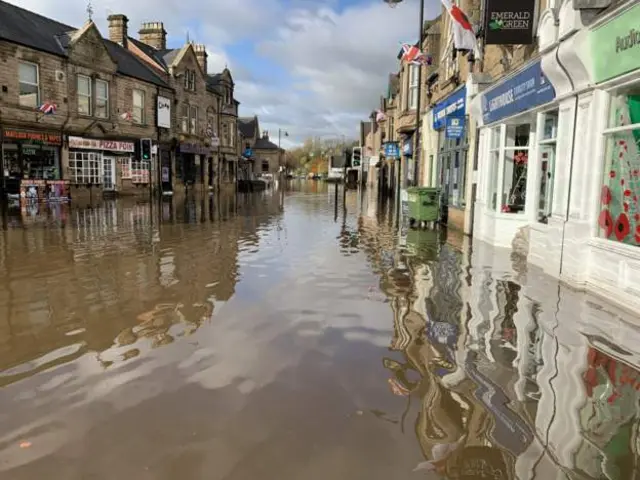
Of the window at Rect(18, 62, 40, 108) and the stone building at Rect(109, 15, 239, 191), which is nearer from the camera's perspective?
the window at Rect(18, 62, 40, 108)

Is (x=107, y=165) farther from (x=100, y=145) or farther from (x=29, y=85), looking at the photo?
(x=29, y=85)

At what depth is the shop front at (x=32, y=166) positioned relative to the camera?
24.1m

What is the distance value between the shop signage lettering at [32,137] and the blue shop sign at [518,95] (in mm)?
21116

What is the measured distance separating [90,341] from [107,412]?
173 cm

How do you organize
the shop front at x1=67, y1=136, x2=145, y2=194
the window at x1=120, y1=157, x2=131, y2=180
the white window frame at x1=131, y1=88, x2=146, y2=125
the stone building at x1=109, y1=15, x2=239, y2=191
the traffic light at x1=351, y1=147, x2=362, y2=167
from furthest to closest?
the traffic light at x1=351, y1=147, x2=362, y2=167
the stone building at x1=109, y1=15, x2=239, y2=191
the white window frame at x1=131, y1=88, x2=146, y2=125
the window at x1=120, y1=157, x2=131, y2=180
the shop front at x1=67, y1=136, x2=145, y2=194

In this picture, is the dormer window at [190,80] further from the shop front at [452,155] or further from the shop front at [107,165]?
the shop front at [452,155]

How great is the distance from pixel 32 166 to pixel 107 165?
536cm

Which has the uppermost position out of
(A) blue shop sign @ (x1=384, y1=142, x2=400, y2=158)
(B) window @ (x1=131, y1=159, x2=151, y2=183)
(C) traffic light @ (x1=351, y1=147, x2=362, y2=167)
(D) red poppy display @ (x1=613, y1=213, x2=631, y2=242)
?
(C) traffic light @ (x1=351, y1=147, x2=362, y2=167)

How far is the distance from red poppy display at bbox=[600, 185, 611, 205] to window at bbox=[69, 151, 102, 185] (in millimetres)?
26599

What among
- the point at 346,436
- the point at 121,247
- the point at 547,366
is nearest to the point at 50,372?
the point at 346,436

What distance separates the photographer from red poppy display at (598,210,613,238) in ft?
24.5

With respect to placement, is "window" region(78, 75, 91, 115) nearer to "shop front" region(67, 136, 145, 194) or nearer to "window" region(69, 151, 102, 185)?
"shop front" region(67, 136, 145, 194)

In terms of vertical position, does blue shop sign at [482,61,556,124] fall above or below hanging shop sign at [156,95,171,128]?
below

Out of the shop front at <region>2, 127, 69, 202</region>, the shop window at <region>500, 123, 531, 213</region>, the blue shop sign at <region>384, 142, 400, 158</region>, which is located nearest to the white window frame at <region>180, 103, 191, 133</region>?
the shop front at <region>2, 127, 69, 202</region>
